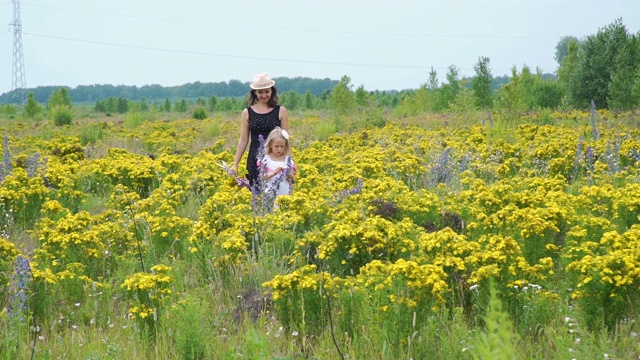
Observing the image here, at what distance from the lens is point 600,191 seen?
6520mm

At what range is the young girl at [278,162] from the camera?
25.7ft

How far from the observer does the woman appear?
839 cm

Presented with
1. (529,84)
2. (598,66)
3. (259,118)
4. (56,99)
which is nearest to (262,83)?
(259,118)

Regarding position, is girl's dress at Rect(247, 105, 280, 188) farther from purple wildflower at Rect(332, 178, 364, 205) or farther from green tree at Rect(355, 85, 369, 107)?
green tree at Rect(355, 85, 369, 107)

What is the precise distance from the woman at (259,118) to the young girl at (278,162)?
29 cm

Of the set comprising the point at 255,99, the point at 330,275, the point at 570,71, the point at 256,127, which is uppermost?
the point at 570,71

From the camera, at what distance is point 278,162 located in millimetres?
8180

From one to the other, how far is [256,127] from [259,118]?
0.12 metres

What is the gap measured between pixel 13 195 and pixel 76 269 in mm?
2677

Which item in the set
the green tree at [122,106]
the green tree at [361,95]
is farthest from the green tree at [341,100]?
the green tree at [122,106]

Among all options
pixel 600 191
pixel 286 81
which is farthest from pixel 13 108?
pixel 286 81

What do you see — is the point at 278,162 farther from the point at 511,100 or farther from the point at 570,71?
the point at 570,71

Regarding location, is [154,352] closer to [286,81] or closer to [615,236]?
[615,236]

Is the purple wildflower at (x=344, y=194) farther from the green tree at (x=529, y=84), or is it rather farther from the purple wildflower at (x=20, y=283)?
the green tree at (x=529, y=84)
